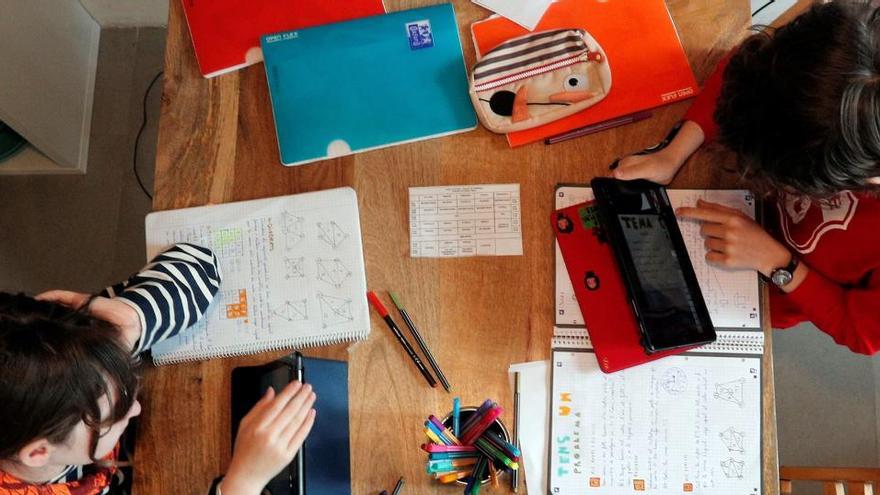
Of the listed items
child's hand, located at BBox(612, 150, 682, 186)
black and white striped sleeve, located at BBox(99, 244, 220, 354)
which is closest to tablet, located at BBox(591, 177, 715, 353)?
child's hand, located at BBox(612, 150, 682, 186)

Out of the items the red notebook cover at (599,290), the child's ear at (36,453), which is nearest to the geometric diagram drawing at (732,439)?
the red notebook cover at (599,290)

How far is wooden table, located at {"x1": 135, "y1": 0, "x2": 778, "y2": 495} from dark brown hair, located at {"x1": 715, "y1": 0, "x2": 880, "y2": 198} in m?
0.17

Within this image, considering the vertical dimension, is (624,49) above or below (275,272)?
above

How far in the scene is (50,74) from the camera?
156 cm

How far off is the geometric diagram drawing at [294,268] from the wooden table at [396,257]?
0.09 metres

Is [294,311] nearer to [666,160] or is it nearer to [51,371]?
[51,371]

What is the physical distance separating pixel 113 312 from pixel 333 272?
11.1 inches

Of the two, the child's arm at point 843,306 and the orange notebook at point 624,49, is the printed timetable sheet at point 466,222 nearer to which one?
the orange notebook at point 624,49

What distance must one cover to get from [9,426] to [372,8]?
0.71 m

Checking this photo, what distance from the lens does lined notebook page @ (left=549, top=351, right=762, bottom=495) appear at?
884 mm

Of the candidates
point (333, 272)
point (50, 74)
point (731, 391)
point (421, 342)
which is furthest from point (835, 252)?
point (50, 74)

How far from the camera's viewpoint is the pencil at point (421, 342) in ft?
3.00

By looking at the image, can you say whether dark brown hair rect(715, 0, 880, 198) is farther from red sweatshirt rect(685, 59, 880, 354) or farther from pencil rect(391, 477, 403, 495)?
pencil rect(391, 477, 403, 495)

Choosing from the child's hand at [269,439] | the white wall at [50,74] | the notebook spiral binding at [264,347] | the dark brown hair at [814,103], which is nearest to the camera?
the dark brown hair at [814,103]
